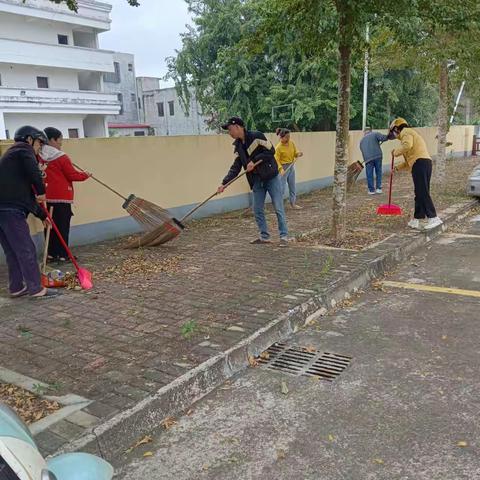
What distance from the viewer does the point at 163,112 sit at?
A: 4003cm

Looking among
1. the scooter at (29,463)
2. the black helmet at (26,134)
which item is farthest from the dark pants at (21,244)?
the scooter at (29,463)

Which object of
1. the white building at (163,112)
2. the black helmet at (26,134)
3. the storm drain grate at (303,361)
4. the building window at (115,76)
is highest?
the building window at (115,76)

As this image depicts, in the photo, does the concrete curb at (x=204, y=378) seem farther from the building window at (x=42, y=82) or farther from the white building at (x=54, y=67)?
the building window at (x=42, y=82)

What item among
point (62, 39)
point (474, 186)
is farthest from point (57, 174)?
point (62, 39)

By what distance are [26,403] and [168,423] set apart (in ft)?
2.90

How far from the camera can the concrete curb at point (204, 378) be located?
2.86 m

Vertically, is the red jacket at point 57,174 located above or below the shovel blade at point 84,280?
above

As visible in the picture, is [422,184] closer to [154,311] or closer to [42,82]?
[154,311]

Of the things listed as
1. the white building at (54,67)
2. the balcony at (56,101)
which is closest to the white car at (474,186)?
the white building at (54,67)

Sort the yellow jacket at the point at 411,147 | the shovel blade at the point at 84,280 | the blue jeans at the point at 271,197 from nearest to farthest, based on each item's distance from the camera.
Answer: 1. the shovel blade at the point at 84,280
2. the blue jeans at the point at 271,197
3. the yellow jacket at the point at 411,147

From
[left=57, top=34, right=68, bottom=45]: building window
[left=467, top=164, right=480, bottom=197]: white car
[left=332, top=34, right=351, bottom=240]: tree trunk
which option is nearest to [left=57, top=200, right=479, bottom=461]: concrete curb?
[left=332, top=34, right=351, bottom=240]: tree trunk

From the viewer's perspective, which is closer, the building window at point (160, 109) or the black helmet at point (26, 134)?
the black helmet at point (26, 134)

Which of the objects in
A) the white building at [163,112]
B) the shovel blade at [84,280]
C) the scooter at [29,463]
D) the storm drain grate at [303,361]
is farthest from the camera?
the white building at [163,112]

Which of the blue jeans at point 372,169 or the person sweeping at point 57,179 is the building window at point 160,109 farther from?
the person sweeping at point 57,179
